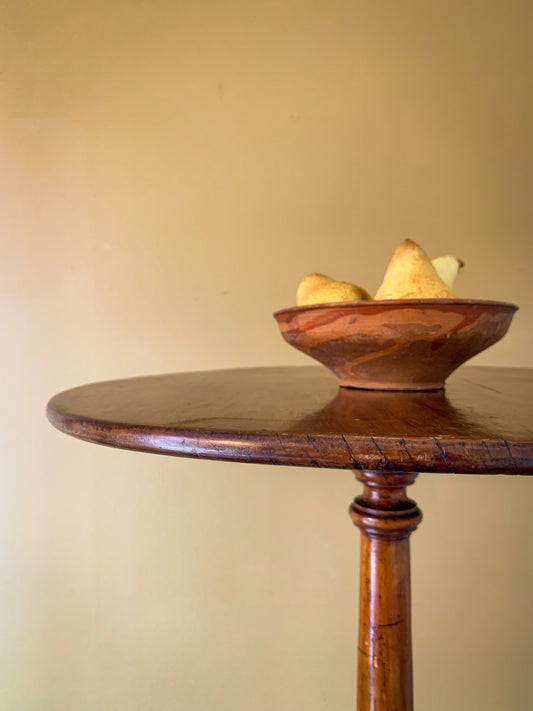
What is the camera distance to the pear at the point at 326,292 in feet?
1.99

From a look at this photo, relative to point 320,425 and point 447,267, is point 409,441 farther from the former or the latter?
point 447,267

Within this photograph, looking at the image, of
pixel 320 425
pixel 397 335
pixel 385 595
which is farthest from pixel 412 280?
pixel 385 595

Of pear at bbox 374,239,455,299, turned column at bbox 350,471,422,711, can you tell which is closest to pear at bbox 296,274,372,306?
pear at bbox 374,239,455,299

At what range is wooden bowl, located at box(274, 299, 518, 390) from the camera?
20.0 inches

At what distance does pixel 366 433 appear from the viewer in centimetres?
36

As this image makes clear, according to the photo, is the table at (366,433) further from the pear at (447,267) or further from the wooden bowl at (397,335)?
the pear at (447,267)

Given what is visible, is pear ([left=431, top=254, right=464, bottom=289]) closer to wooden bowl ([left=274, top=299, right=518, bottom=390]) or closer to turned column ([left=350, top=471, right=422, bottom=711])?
wooden bowl ([left=274, top=299, right=518, bottom=390])

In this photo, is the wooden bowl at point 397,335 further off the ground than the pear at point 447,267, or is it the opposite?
the pear at point 447,267

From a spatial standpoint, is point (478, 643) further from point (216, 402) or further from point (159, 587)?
point (216, 402)

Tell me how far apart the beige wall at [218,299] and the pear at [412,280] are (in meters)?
0.69

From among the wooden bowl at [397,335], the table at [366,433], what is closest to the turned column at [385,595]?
the table at [366,433]

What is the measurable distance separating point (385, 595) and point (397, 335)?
29 centimetres

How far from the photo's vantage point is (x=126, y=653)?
1.32 metres

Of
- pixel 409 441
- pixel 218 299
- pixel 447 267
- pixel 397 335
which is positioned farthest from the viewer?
pixel 218 299
